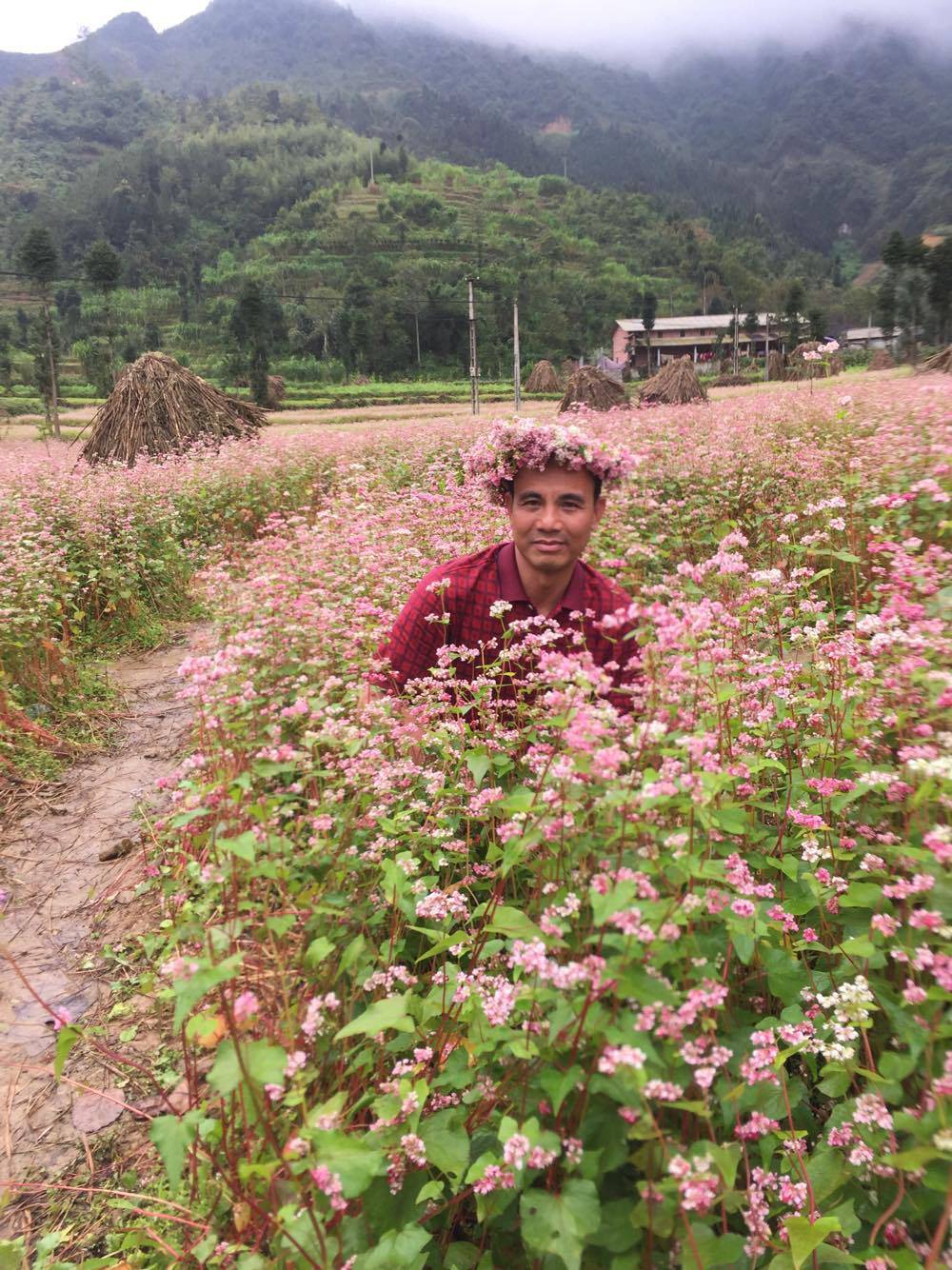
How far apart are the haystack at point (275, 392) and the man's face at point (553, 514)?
46.0 m

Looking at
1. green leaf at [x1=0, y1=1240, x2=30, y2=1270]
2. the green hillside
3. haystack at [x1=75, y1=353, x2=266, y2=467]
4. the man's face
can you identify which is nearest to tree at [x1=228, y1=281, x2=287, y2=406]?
the green hillside

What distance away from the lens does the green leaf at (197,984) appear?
1160 millimetres

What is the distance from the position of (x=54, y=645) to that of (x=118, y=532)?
2.48 m

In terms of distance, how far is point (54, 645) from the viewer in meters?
5.44

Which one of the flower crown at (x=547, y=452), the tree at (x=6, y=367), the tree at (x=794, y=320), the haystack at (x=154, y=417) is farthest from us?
the tree at (x=794, y=320)

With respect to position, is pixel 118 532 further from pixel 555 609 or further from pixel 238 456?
pixel 555 609

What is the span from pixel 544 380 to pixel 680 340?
131 ft

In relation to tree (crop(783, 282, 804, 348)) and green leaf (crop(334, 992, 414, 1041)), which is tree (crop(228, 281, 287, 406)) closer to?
tree (crop(783, 282, 804, 348))

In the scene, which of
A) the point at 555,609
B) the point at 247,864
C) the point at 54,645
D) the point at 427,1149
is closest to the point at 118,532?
the point at 54,645

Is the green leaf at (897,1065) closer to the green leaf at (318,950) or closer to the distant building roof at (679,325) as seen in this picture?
the green leaf at (318,950)

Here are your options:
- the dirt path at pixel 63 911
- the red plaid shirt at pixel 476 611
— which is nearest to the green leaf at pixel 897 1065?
the dirt path at pixel 63 911

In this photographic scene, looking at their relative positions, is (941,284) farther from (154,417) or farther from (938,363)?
(154,417)

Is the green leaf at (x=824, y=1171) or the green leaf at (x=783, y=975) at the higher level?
the green leaf at (x=783, y=975)

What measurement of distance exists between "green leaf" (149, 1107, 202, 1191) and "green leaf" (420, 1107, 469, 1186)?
0.42 metres
